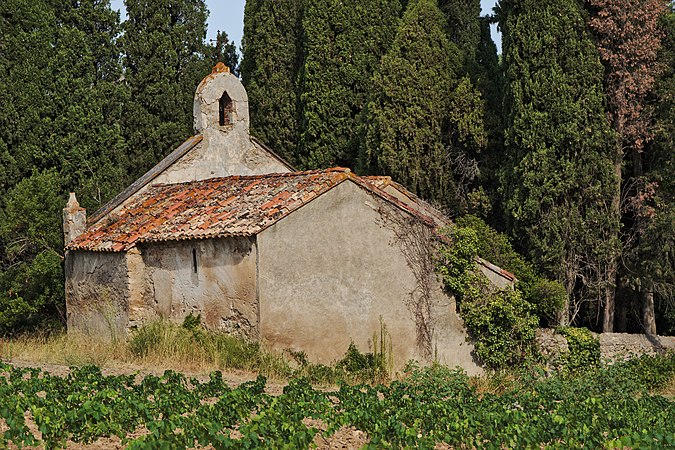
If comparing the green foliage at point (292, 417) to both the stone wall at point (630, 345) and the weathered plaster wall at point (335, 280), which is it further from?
the stone wall at point (630, 345)

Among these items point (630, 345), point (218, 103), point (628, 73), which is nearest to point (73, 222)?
point (218, 103)

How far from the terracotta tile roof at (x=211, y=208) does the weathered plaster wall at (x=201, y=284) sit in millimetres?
303

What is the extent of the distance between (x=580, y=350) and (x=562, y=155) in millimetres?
4793

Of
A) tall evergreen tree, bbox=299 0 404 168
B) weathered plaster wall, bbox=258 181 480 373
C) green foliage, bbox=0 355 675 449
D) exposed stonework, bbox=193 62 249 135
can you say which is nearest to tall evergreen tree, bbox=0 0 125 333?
exposed stonework, bbox=193 62 249 135

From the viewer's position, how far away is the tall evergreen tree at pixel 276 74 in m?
30.2

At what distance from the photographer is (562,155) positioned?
20.9 metres

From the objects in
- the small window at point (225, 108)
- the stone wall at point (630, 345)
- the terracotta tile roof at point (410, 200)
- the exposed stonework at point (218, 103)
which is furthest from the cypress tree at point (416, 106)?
the stone wall at point (630, 345)

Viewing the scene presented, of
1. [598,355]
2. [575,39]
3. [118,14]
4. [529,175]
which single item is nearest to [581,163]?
[529,175]

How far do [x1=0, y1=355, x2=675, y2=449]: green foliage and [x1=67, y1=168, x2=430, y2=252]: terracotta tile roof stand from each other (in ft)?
14.2

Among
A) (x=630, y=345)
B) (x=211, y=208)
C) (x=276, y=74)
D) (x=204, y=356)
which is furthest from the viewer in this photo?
(x=276, y=74)

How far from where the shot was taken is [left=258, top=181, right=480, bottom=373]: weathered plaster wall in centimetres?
1596

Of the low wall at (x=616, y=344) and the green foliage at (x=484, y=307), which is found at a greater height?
the green foliage at (x=484, y=307)

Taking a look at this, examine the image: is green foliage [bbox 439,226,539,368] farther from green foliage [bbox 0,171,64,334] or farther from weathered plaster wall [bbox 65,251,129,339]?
green foliage [bbox 0,171,64,334]

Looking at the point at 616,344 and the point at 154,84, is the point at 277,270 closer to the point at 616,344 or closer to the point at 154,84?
the point at 616,344
